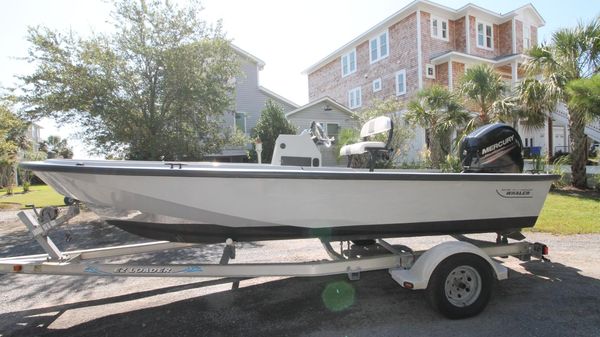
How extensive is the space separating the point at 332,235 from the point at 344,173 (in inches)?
25.8

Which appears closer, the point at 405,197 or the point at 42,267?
the point at 42,267

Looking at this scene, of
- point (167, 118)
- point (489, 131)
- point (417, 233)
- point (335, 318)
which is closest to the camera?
point (335, 318)

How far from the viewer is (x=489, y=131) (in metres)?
3.95

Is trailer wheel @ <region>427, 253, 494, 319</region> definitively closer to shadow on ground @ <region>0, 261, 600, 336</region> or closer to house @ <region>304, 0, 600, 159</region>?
shadow on ground @ <region>0, 261, 600, 336</region>

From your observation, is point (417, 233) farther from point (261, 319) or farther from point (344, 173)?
point (261, 319)

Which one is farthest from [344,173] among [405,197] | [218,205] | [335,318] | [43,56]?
[43,56]

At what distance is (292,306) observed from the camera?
3.59 meters

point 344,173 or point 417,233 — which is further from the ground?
point 344,173

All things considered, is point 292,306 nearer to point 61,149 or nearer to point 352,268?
point 352,268

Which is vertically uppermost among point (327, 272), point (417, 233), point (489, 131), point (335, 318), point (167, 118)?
point (167, 118)

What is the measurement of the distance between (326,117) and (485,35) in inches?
407

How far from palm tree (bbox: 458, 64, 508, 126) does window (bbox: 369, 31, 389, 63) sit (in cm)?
966

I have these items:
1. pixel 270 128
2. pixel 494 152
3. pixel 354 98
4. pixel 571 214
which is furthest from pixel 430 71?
pixel 494 152

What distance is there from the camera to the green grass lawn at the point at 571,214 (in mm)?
6480
